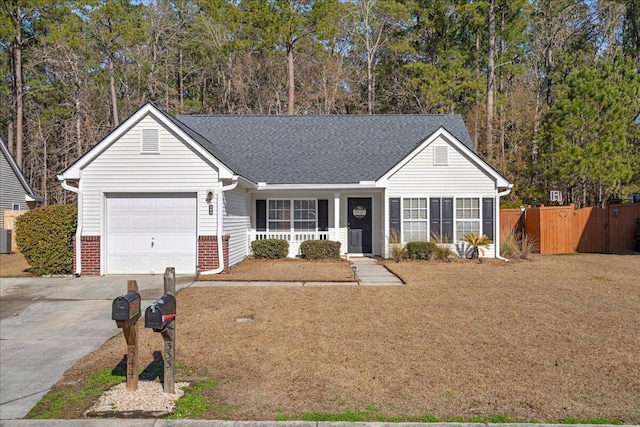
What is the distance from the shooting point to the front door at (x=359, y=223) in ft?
62.9

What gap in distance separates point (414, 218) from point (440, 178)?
5.40 ft

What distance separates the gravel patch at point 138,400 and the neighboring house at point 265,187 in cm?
866

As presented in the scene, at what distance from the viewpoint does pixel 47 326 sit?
8812 millimetres

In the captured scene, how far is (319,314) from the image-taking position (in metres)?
8.98

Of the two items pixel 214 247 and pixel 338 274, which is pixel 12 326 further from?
pixel 338 274

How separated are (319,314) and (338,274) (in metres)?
4.79

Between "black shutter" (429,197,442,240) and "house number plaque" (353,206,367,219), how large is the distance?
256 cm

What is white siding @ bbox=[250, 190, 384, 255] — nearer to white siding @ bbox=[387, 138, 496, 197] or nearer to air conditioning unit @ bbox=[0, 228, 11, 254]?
white siding @ bbox=[387, 138, 496, 197]

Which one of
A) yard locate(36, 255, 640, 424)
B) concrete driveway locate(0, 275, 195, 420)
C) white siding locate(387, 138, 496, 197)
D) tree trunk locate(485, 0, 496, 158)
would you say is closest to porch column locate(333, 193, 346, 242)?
white siding locate(387, 138, 496, 197)

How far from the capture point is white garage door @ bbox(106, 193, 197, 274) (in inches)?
571

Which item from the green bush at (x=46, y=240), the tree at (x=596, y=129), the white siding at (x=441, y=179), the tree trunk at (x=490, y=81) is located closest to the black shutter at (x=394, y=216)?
the white siding at (x=441, y=179)

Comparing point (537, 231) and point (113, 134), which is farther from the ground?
point (113, 134)

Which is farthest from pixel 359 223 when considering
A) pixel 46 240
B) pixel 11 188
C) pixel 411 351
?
pixel 11 188

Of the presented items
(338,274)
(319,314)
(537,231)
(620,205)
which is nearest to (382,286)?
(338,274)
